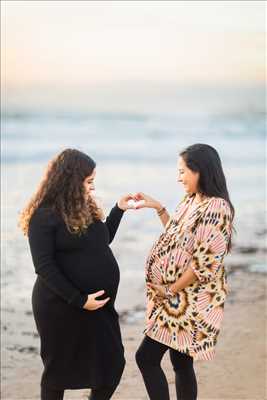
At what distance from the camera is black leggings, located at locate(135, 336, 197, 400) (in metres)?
2.93

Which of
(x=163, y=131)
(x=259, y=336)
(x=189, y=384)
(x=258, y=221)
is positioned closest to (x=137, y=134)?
(x=163, y=131)

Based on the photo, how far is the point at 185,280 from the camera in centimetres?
282

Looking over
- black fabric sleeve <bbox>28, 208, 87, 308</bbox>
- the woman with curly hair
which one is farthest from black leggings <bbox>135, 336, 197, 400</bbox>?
black fabric sleeve <bbox>28, 208, 87, 308</bbox>

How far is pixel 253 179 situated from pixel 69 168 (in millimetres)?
12544

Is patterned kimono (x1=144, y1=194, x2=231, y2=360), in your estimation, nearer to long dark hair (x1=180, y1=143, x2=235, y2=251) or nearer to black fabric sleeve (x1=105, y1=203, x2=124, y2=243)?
long dark hair (x1=180, y1=143, x2=235, y2=251)

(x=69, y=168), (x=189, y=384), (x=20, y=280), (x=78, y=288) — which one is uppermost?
(x=69, y=168)

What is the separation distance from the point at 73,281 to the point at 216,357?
2.19m

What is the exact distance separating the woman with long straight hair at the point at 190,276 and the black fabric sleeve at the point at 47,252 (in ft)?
1.23

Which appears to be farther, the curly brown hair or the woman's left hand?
the woman's left hand

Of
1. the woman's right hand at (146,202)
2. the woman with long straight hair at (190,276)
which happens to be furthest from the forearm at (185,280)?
the woman's right hand at (146,202)

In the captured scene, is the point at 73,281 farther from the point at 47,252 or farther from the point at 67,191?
the point at 67,191

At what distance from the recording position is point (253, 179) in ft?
49.3

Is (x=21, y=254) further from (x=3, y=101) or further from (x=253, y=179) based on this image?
(x=3, y=101)

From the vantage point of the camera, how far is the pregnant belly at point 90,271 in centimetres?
281
